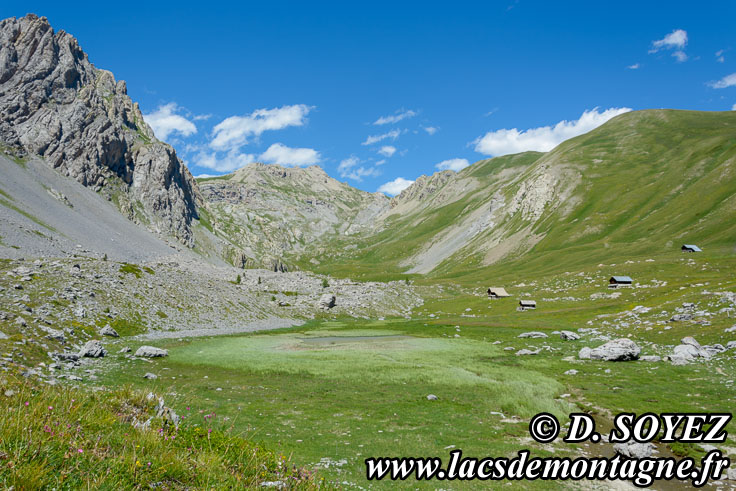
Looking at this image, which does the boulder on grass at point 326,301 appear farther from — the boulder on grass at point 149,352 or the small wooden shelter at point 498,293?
the boulder on grass at point 149,352

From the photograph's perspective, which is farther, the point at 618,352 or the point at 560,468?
the point at 618,352

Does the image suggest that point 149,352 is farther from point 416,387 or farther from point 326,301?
point 326,301

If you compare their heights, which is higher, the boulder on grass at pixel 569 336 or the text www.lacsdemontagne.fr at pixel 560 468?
the text www.lacsdemontagne.fr at pixel 560 468

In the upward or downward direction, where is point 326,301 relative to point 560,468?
downward

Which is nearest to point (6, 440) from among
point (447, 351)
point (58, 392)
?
point (58, 392)

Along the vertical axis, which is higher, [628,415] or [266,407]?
[628,415]

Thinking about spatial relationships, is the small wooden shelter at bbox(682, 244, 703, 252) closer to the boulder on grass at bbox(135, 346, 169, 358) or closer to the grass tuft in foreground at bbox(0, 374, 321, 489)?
the boulder on grass at bbox(135, 346, 169, 358)

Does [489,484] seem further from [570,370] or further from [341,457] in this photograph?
[570,370]

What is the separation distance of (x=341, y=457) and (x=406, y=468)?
3283mm

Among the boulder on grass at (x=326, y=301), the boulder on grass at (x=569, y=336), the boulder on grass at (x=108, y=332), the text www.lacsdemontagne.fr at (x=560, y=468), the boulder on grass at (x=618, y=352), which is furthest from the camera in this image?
the boulder on grass at (x=326, y=301)

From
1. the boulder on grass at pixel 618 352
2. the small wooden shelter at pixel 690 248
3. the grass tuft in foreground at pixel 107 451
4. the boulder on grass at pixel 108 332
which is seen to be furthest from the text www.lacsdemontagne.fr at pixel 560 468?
the small wooden shelter at pixel 690 248

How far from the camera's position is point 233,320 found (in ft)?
289

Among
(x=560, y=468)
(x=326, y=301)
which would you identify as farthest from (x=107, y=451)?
(x=326, y=301)

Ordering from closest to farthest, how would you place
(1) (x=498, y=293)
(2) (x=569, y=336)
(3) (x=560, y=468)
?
(3) (x=560, y=468)
(2) (x=569, y=336)
(1) (x=498, y=293)
